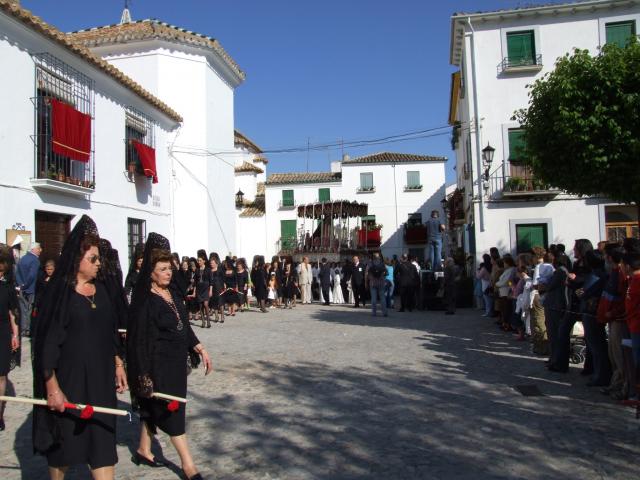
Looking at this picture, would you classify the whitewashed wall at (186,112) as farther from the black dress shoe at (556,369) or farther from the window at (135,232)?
the black dress shoe at (556,369)

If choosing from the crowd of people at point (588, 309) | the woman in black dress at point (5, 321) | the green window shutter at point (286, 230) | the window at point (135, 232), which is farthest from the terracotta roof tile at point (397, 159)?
the woman in black dress at point (5, 321)

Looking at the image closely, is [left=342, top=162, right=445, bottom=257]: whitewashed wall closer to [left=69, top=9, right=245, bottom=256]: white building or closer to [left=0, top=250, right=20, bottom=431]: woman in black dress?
[left=69, top=9, right=245, bottom=256]: white building

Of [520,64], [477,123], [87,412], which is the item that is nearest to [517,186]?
[477,123]

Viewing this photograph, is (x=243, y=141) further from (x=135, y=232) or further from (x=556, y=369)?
(x=556, y=369)

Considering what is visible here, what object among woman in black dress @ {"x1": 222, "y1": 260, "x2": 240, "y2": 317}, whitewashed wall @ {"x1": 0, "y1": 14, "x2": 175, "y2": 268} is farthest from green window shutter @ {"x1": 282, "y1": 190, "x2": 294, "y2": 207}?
woman in black dress @ {"x1": 222, "y1": 260, "x2": 240, "y2": 317}

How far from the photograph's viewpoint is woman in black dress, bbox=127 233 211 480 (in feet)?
13.2

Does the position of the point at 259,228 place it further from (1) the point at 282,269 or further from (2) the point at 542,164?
(2) the point at 542,164

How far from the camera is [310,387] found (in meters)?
6.97

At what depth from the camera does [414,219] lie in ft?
128

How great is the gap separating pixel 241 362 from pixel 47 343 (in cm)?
554

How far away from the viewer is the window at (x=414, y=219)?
3862 centimetres

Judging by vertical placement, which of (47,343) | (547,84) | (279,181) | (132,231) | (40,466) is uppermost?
(279,181)

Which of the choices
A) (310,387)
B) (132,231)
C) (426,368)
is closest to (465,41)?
(132,231)

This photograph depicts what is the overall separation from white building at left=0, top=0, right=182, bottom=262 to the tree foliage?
10.2m
